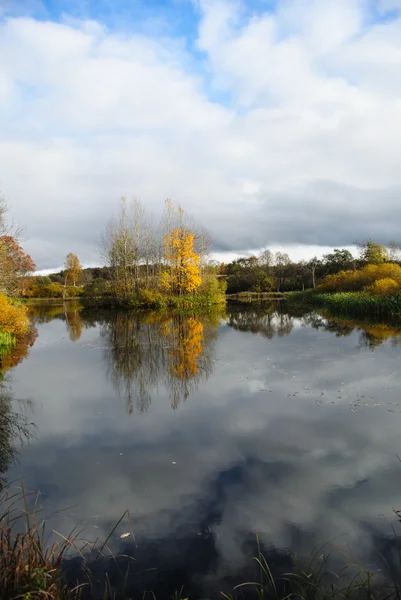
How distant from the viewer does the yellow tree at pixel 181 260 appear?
34.4 metres

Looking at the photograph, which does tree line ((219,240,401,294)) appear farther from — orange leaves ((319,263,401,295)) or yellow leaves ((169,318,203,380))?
yellow leaves ((169,318,203,380))

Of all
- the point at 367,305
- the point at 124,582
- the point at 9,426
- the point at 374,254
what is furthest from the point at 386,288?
the point at 124,582

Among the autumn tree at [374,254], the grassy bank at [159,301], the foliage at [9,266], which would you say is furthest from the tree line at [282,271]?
the foliage at [9,266]

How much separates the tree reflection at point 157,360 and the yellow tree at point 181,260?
48.0 ft

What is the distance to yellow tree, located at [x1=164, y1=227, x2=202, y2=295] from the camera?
1353 inches

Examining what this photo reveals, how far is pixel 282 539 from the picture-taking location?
3.64m

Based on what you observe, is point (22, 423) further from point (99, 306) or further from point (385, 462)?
point (99, 306)

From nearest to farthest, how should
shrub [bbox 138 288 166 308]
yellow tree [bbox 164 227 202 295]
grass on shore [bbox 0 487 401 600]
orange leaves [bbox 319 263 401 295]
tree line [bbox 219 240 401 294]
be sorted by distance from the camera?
grass on shore [bbox 0 487 401 600]
orange leaves [bbox 319 263 401 295]
shrub [bbox 138 288 166 308]
yellow tree [bbox 164 227 202 295]
tree line [bbox 219 240 401 294]

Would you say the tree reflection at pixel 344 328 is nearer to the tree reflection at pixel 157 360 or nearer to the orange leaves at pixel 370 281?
the tree reflection at pixel 157 360

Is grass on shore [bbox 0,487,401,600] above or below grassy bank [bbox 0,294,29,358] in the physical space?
below

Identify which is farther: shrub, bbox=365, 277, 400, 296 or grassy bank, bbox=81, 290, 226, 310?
grassy bank, bbox=81, 290, 226, 310

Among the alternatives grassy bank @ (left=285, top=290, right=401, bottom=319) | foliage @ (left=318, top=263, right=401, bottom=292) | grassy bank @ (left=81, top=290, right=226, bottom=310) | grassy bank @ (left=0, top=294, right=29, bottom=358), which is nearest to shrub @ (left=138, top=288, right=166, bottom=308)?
grassy bank @ (left=81, top=290, right=226, bottom=310)

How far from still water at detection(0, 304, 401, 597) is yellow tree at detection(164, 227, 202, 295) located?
2343 cm

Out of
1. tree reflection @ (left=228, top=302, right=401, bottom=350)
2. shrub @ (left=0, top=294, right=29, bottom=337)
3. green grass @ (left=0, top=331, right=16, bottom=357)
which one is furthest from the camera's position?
shrub @ (left=0, top=294, right=29, bottom=337)
